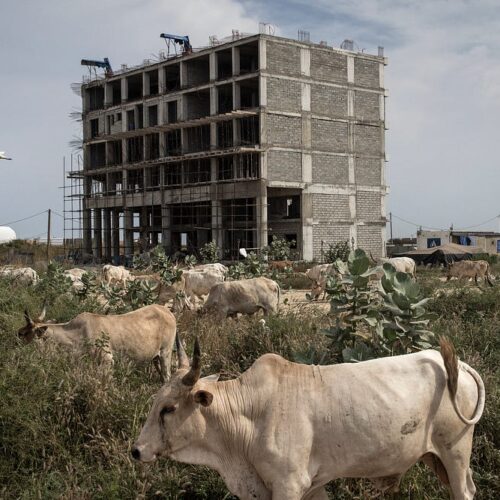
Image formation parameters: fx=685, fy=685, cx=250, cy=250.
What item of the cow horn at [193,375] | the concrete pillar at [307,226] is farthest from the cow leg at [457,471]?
the concrete pillar at [307,226]

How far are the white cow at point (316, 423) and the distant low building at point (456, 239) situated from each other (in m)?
51.3

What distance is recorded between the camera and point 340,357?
6.87 metres

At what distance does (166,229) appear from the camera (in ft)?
158

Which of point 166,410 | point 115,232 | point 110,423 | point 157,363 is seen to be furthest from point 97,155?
point 166,410

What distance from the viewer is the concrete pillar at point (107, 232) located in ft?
177

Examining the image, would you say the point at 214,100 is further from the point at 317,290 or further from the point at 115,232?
the point at 317,290

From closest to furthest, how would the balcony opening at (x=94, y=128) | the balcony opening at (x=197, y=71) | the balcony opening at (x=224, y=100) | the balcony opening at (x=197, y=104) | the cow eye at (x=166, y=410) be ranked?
the cow eye at (x=166, y=410)
the balcony opening at (x=224, y=100)
the balcony opening at (x=197, y=71)
the balcony opening at (x=197, y=104)
the balcony opening at (x=94, y=128)

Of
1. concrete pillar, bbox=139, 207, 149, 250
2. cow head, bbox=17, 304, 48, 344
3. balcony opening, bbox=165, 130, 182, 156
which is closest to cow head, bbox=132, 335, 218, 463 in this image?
cow head, bbox=17, 304, 48, 344

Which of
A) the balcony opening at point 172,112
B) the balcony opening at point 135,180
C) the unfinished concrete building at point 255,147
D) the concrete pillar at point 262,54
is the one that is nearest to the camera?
the concrete pillar at point 262,54

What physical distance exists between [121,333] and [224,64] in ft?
133

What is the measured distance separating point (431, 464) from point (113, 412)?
316 cm

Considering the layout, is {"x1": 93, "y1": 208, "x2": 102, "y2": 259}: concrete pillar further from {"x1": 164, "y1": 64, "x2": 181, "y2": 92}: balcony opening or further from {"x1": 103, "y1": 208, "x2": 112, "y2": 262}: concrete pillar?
{"x1": 164, "y1": 64, "x2": 181, "y2": 92}: balcony opening

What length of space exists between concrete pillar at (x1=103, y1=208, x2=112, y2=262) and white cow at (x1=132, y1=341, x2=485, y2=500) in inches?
1931

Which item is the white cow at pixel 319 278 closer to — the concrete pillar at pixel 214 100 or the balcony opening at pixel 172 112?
the concrete pillar at pixel 214 100
